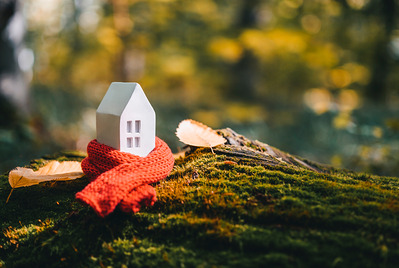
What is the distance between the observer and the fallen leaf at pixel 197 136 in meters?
1.64

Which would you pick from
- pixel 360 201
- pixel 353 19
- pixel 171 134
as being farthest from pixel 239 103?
pixel 360 201

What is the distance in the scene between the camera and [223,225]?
1.12 m

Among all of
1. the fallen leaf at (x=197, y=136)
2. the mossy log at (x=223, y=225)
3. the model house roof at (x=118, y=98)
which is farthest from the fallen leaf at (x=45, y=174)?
the fallen leaf at (x=197, y=136)

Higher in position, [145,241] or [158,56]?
[158,56]

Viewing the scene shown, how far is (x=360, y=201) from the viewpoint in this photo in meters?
1.20

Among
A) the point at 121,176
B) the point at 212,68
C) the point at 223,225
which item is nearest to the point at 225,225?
the point at 223,225

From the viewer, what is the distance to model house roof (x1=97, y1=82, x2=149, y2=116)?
138 centimetres

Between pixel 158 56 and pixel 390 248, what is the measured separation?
786 centimetres

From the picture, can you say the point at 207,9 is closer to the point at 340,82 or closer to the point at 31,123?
the point at 340,82

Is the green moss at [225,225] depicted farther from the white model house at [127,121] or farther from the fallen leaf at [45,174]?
the white model house at [127,121]

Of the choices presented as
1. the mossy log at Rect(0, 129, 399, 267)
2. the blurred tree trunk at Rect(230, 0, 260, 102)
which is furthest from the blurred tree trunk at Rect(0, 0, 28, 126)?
the blurred tree trunk at Rect(230, 0, 260, 102)

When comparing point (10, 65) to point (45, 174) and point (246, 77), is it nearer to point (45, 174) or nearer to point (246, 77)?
point (45, 174)

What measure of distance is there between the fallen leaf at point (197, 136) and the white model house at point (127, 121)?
0.69 ft

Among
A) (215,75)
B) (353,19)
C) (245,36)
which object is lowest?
(215,75)
